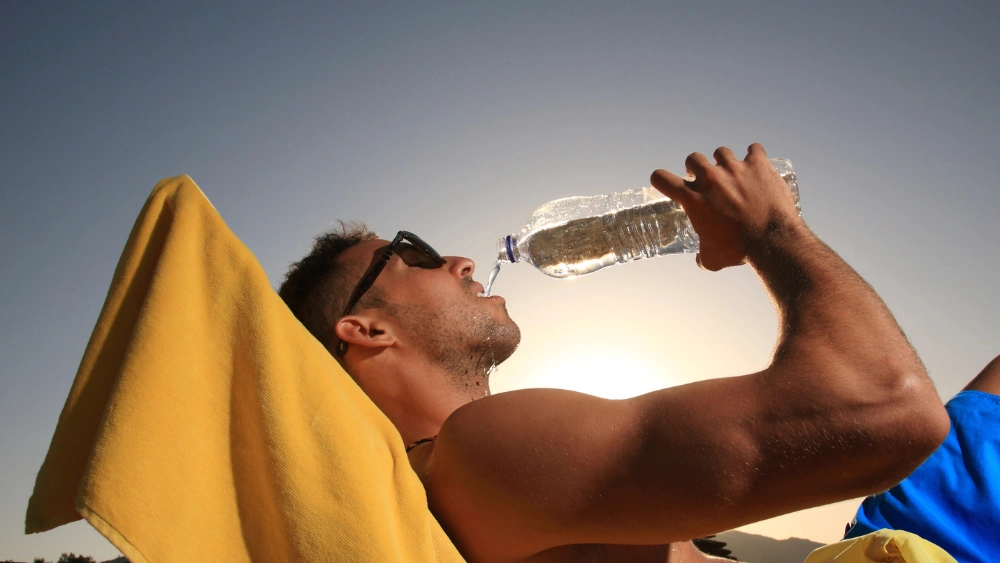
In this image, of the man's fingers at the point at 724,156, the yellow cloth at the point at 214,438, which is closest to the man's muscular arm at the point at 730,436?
the man's fingers at the point at 724,156

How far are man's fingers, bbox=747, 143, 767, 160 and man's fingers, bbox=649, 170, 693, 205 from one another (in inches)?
9.3

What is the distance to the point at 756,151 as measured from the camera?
2.11 metres

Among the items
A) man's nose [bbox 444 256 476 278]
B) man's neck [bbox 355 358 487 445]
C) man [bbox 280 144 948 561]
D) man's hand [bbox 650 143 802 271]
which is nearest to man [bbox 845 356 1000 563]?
man [bbox 280 144 948 561]

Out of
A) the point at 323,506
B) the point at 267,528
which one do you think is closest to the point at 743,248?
the point at 323,506

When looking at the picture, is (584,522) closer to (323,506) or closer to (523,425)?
(523,425)

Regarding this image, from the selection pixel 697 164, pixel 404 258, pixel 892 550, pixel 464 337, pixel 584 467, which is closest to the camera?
pixel 584 467

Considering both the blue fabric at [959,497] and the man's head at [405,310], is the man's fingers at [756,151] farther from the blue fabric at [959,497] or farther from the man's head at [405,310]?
the blue fabric at [959,497]

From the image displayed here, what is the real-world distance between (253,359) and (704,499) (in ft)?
3.82

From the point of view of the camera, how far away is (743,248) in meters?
1.96

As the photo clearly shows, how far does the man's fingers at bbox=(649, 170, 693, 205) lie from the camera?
83.0 inches

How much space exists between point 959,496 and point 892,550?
3.54ft

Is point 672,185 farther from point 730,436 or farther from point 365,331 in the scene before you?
point 365,331

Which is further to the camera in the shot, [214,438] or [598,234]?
[598,234]

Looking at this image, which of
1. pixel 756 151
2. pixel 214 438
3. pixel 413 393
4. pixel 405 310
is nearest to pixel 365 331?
pixel 405 310
